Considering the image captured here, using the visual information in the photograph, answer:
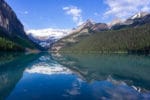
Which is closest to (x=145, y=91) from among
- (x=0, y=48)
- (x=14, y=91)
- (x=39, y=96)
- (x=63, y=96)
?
(x=63, y=96)

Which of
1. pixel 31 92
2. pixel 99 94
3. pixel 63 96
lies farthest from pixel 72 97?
pixel 31 92

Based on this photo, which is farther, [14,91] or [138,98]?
[14,91]

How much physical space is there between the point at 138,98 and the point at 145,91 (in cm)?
538

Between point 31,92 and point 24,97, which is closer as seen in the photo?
point 24,97

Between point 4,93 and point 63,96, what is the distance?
819 centimetres

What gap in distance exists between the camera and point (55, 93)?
120 ft

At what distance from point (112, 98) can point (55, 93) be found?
819 centimetres

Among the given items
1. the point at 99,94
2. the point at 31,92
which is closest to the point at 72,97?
the point at 99,94

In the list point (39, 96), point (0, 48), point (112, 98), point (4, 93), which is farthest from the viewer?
point (0, 48)

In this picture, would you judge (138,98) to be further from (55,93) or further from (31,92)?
(31,92)

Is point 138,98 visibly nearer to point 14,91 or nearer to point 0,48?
point 14,91

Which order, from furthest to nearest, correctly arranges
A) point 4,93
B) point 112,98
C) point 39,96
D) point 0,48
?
point 0,48
point 4,93
point 39,96
point 112,98

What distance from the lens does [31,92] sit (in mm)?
37531

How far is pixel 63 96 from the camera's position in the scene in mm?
34094
